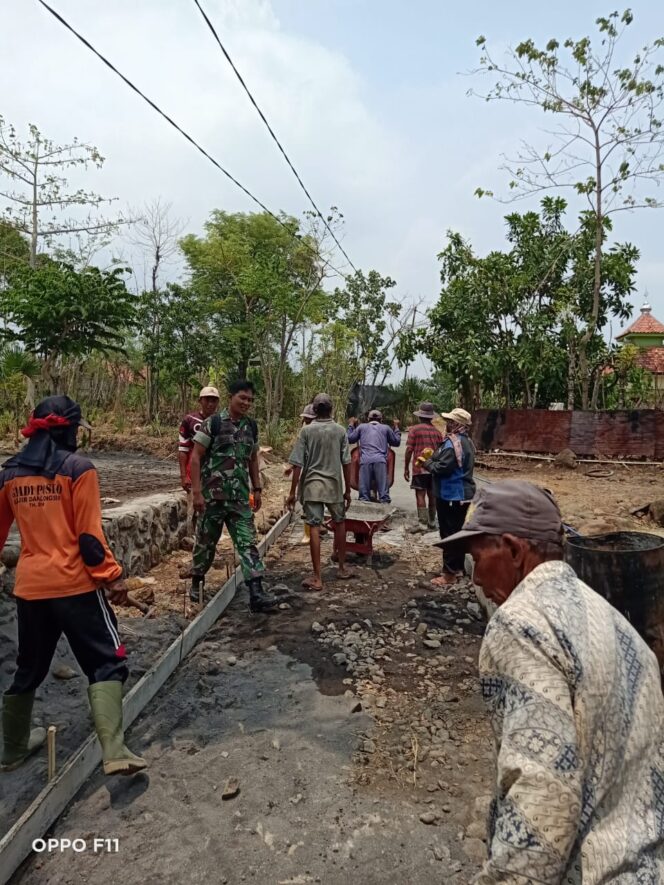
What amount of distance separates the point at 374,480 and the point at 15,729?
6799 mm

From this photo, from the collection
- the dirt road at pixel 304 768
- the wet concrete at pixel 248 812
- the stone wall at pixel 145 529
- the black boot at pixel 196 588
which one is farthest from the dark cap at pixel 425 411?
the wet concrete at pixel 248 812

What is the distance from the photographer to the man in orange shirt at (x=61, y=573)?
2.98 meters

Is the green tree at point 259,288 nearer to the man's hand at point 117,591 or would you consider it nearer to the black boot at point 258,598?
the black boot at point 258,598

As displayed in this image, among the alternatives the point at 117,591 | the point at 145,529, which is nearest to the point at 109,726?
the point at 117,591

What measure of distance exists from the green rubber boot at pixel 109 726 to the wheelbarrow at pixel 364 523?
4021mm

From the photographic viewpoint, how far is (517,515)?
151 cm

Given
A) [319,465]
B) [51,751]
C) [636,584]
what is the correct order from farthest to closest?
[319,465] < [636,584] < [51,751]

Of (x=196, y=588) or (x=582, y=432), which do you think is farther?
(x=582, y=432)

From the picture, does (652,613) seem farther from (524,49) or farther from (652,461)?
(524,49)

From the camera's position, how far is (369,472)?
31.2 ft

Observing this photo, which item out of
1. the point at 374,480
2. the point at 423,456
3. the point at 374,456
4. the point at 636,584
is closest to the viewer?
the point at 636,584

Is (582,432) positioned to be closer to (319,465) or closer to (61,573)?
(319,465)

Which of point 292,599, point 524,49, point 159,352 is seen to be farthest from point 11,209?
point 292,599

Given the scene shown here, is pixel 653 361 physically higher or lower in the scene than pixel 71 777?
higher
